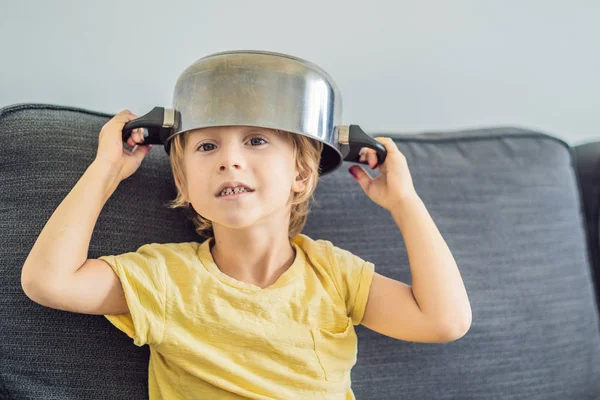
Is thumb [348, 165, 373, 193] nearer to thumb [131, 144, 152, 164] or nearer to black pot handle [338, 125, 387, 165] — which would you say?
black pot handle [338, 125, 387, 165]

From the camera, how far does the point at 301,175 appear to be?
3.06 ft

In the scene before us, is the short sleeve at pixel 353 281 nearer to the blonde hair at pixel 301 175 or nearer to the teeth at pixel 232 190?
the blonde hair at pixel 301 175

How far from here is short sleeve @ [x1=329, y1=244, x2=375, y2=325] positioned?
3.06 feet

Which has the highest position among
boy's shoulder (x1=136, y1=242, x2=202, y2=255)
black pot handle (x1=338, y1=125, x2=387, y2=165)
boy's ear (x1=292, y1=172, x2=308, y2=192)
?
black pot handle (x1=338, y1=125, x2=387, y2=165)

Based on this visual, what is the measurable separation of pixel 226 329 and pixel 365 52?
822mm

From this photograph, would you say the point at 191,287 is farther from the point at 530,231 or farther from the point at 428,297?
the point at 530,231

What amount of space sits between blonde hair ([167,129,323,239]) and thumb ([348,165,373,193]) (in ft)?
0.28

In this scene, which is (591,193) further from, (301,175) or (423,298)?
(301,175)

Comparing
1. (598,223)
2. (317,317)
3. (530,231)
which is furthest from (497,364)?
→ (598,223)

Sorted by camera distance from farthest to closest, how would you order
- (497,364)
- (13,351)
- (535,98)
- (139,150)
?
(535,98) < (497,364) < (139,150) < (13,351)

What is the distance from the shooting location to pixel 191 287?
0.85m

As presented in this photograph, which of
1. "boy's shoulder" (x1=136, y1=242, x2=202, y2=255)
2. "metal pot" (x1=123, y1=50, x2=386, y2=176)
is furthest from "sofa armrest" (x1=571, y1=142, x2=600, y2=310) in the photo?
"boy's shoulder" (x1=136, y1=242, x2=202, y2=255)

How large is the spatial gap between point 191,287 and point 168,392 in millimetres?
155

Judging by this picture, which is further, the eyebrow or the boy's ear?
the boy's ear
